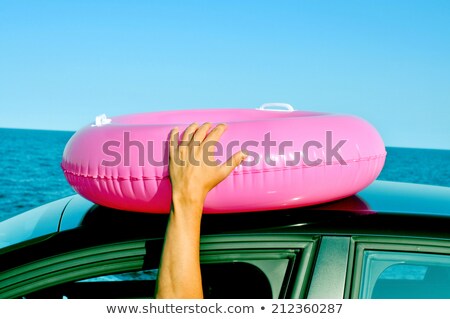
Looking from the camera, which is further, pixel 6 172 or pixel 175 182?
pixel 6 172

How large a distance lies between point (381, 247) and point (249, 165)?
1.72ft

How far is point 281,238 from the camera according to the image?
5.77ft

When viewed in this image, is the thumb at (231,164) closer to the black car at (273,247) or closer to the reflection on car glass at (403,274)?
the black car at (273,247)

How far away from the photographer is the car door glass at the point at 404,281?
1727 mm

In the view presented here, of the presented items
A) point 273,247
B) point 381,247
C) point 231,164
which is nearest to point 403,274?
point 381,247

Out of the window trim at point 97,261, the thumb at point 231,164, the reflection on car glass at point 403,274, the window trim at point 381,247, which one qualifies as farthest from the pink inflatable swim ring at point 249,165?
the reflection on car glass at point 403,274

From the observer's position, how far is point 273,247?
175cm

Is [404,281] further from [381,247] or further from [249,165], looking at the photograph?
[249,165]

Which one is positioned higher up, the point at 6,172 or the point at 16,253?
the point at 6,172

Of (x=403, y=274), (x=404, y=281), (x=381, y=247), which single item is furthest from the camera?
(x=403, y=274)

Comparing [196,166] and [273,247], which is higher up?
[196,166]

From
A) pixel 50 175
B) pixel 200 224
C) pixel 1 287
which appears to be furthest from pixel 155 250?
pixel 50 175
